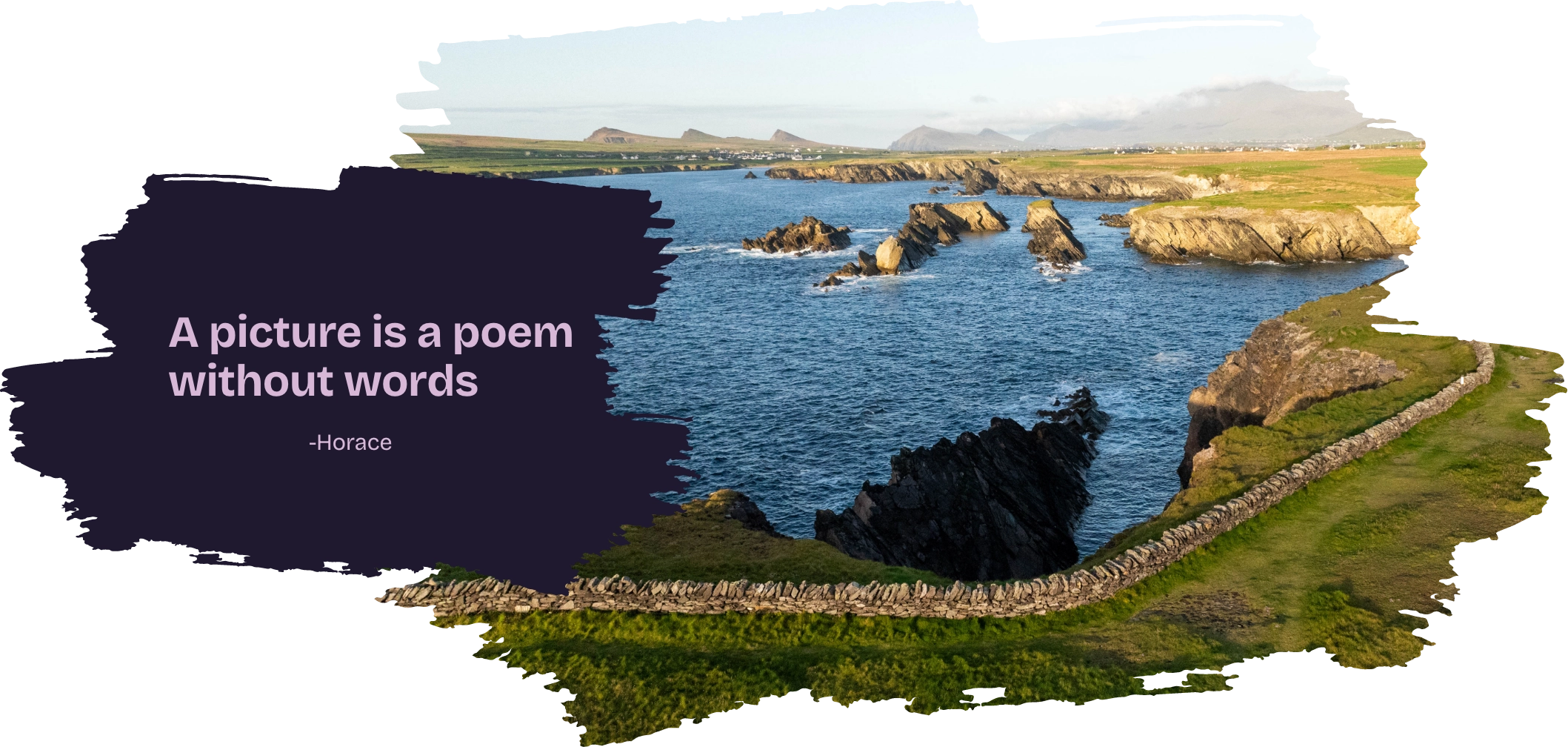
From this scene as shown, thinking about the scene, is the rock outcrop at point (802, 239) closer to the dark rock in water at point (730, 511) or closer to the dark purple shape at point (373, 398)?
the dark rock in water at point (730, 511)

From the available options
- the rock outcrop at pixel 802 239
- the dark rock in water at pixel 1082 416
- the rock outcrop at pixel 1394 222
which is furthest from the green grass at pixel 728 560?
the rock outcrop at pixel 1394 222

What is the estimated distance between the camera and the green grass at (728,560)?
78.0ft

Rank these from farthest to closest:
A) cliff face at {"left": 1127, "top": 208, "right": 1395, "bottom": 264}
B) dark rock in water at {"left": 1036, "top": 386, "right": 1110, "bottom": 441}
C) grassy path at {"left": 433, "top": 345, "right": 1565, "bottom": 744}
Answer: cliff face at {"left": 1127, "top": 208, "right": 1395, "bottom": 264}
dark rock in water at {"left": 1036, "top": 386, "right": 1110, "bottom": 441}
grassy path at {"left": 433, "top": 345, "right": 1565, "bottom": 744}

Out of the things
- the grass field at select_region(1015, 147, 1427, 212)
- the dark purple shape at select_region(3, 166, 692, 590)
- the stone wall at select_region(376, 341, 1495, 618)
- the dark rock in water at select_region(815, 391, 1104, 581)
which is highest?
the grass field at select_region(1015, 147, 1427, 212)

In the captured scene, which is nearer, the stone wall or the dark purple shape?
the dark purple shape

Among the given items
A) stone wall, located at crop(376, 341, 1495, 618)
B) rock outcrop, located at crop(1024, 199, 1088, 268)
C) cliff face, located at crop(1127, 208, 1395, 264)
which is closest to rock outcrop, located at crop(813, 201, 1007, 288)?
rock outcrop, located at crop(1024, 199, 1088, 268)

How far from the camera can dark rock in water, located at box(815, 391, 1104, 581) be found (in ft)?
117

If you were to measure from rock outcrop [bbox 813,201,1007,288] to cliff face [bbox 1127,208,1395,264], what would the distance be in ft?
105

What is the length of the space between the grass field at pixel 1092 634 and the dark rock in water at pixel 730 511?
8.48m

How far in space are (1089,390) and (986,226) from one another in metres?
95.5

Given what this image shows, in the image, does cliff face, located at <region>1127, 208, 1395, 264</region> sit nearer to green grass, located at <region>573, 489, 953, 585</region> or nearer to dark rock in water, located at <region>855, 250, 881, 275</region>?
dark rock in water, located at <region>855, 250, 881, 275</region>

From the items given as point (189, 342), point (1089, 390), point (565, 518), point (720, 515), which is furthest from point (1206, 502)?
point (1089, 390)

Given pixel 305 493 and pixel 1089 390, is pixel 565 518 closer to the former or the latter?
pixel 305 493

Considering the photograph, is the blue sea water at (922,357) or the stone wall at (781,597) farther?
the blue sea water at (922,357)
